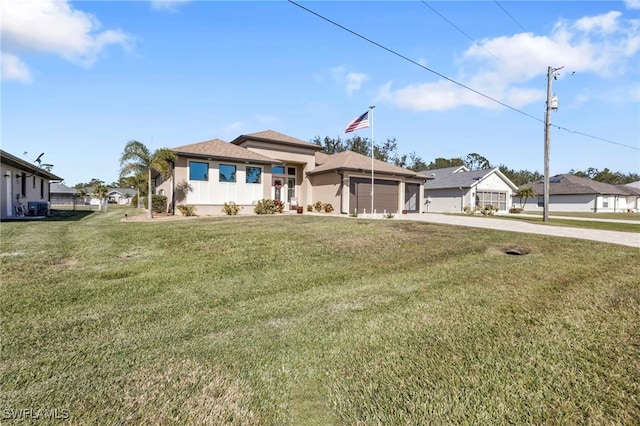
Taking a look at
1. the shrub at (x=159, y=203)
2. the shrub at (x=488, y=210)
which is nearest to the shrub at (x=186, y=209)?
the shrub at (x=159, y=203)

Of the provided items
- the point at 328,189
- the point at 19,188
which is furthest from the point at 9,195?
the point at 328,189

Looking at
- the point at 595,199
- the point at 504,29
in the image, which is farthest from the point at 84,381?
the point at 595,199

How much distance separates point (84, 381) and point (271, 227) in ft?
28.7

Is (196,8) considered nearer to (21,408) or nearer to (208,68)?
(208,68)

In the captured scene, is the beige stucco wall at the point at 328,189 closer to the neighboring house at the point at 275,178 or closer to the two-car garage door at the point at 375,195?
the neighboring house at the point at 275,178

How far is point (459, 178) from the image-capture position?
32.1 m

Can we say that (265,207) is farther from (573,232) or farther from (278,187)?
(573,232)

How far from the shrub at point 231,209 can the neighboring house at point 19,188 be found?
10501mm

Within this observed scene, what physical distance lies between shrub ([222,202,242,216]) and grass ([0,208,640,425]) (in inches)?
450

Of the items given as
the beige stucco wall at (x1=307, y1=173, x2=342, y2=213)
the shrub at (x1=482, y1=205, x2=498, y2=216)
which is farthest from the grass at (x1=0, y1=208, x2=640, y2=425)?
the shrub at (x1=482, y1=205, x2=498, y2=216)

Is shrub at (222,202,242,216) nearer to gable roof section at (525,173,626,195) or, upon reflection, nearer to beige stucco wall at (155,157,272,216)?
beige stucco wall at (155,157,272,216)

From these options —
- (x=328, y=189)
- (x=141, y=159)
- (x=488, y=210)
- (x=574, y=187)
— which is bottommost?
(x=488, y=210)

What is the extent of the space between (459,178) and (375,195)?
14.5m

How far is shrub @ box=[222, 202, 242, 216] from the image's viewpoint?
18.5 meters
